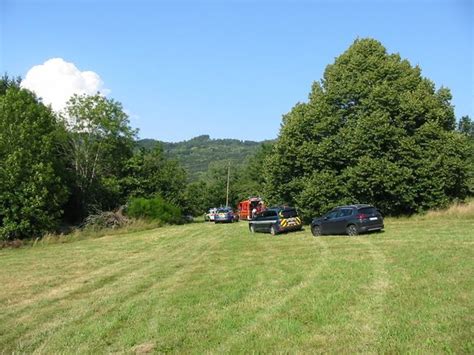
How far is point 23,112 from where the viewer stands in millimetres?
35156

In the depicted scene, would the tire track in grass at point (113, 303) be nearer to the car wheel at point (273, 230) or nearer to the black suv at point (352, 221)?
the black suv at point (352, 221)

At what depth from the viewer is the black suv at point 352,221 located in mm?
24844

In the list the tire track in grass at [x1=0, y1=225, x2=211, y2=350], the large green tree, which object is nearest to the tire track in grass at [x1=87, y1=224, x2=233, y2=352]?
the tire track in grass at [x1=0, y1=225, x2=211, y2=350]

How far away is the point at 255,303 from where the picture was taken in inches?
393

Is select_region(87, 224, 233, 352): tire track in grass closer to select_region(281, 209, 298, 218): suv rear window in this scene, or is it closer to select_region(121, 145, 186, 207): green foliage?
select_region(281, 209, 298, 218): suv rear window

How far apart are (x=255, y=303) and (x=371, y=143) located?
25.2 metres

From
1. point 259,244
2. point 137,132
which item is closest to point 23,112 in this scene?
point 137,132

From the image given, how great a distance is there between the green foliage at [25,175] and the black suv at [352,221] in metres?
19.9

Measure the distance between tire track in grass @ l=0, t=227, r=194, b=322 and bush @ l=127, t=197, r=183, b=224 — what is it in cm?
2754

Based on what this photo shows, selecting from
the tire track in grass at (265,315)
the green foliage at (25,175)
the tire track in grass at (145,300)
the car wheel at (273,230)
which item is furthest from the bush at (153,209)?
the tire track in grass at (265,315)

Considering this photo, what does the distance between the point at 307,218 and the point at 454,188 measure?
34.6 feet

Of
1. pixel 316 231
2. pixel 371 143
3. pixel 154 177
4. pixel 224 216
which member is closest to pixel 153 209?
pixel 154 177

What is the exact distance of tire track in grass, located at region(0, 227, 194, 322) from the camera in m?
11.1

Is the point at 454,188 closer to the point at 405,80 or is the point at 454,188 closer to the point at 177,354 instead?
the point at 405,80
